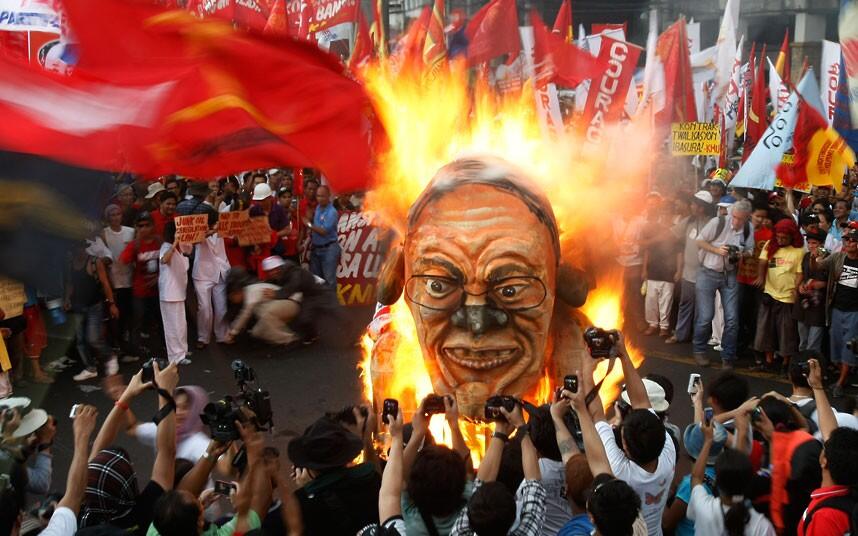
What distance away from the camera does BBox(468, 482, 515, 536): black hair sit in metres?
3.18

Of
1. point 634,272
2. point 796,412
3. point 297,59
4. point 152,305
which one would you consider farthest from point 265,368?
point 796,412

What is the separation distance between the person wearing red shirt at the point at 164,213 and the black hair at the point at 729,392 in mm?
6338

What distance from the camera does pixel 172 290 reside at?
9.26m

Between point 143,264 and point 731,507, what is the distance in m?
7.01

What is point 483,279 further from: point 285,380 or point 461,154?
point 285,380

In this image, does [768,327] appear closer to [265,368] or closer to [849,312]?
[849,312]

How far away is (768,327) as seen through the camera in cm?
951

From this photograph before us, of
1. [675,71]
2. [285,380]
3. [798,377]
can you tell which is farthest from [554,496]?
[675,71]

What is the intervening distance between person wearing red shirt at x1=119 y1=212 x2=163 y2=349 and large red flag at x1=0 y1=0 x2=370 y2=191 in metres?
4.94

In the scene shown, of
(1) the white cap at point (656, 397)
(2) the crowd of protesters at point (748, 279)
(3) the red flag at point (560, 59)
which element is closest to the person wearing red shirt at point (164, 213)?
(3) the red flag at point (560, 59)

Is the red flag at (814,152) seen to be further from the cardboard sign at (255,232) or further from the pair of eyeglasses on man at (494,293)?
the pair of eyeglasses on man at (494,293)

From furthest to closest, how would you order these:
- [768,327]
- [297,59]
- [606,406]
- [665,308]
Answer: [665,308] < [768,327] < [606,406] < [297,59]

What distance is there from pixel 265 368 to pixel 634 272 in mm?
4496

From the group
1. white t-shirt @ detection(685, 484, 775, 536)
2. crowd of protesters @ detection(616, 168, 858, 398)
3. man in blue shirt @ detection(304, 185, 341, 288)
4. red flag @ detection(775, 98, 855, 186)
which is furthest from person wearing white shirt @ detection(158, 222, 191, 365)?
red flag @ detection(775, 98, 855, 186)
